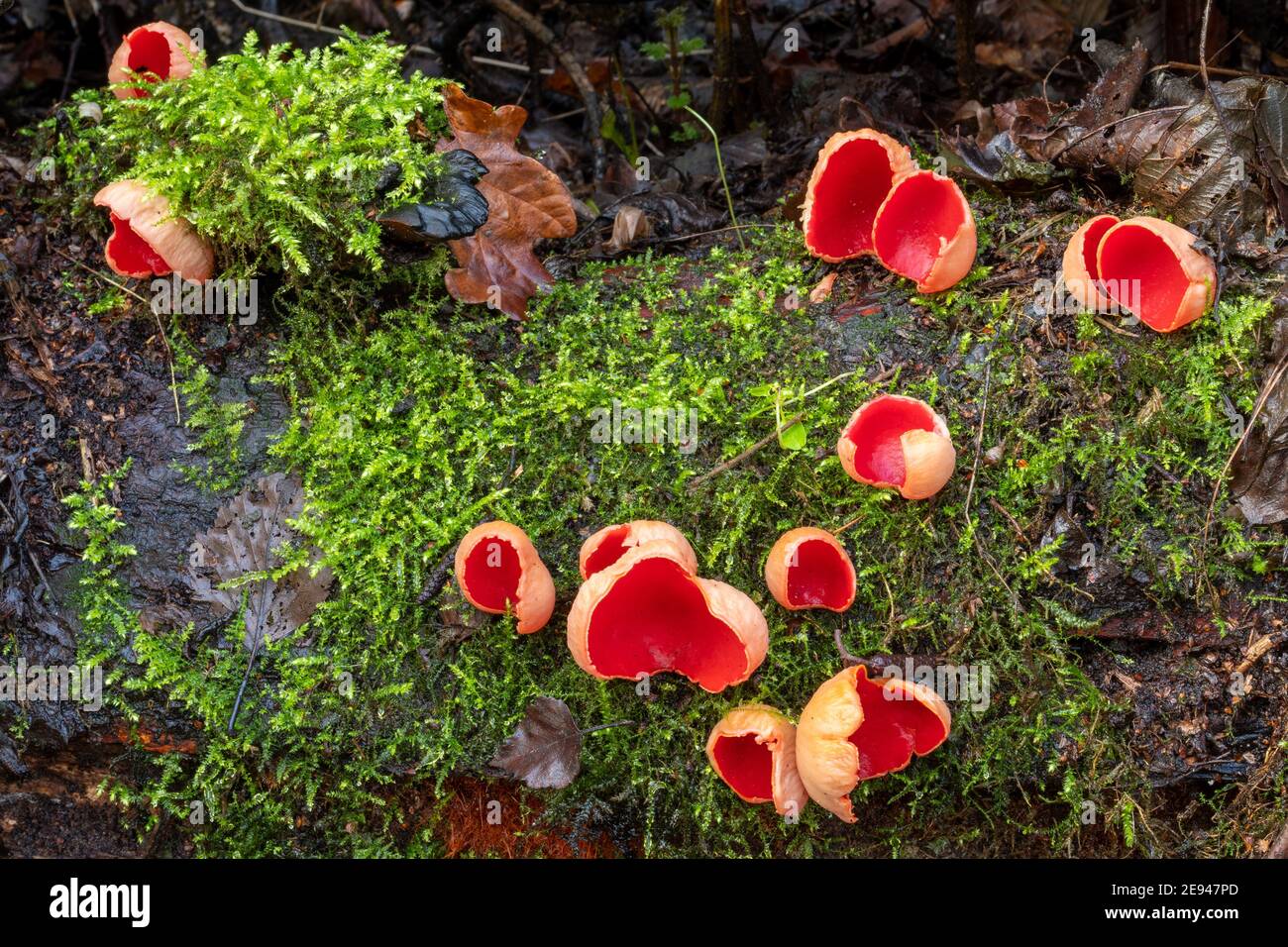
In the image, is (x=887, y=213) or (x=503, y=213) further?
(x=503, y=213)

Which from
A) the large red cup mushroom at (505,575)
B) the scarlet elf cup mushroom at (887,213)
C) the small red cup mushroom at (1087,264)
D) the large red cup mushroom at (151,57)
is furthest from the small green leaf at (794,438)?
the large red cup mushroom at (151,57)

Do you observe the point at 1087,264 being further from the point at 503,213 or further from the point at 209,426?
the point at 209,426

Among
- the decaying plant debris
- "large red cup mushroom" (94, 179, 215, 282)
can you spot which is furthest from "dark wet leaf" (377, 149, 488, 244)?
"large red cup mushroom" (94, 179, 215, 282)

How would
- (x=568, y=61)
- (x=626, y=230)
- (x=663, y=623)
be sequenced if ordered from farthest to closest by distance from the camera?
(x=568, y=61)
(x=626, y=230)
(x=663, y=623)

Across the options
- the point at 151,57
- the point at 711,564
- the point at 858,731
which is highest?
the point at 151,57

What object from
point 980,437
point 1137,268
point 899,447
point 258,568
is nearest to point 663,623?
point 899,447

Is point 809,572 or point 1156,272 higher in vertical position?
point 1156,272

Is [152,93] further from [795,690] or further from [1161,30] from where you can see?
[1161,30]

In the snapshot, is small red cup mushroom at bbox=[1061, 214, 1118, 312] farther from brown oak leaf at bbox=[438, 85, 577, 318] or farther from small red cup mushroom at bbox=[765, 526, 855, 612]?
brown oak leaf at bbox=[438, 85, 577, 318]
